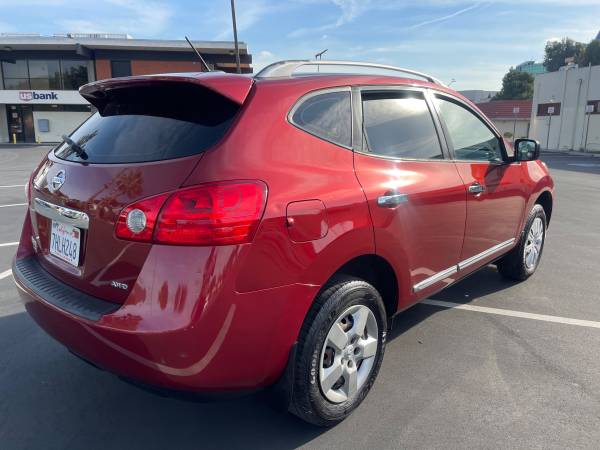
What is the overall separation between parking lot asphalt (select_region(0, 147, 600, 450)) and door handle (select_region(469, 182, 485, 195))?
1.07 meters

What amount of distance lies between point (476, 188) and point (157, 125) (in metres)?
2.30

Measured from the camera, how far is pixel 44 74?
38.1 m

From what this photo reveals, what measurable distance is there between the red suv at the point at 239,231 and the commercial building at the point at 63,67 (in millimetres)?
35321

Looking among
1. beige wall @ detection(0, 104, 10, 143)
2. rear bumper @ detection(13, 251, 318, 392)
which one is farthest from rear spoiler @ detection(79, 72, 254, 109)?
beige wall @ detection(0, 104, 10, 143)

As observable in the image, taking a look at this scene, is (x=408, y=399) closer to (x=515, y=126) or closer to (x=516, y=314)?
(x=516, y=314)

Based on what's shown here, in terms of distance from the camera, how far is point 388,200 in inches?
105

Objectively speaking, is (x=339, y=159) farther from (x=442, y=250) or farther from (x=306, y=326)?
(x=442, y=250)

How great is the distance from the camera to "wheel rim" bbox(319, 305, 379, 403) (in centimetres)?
246

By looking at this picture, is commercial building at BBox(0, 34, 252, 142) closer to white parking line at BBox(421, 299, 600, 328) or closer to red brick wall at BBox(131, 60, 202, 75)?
red brick wall at BBox(131, 60, 202, 75)

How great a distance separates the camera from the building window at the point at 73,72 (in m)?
38.0

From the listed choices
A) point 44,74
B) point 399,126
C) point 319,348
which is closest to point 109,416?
point 319,348

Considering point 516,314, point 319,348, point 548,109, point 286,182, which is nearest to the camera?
point 286,182

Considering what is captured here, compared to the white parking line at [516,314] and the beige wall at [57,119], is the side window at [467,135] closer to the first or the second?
the white parking line at [516,314]

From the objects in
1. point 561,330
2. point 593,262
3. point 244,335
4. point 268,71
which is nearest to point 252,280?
point 244,335
